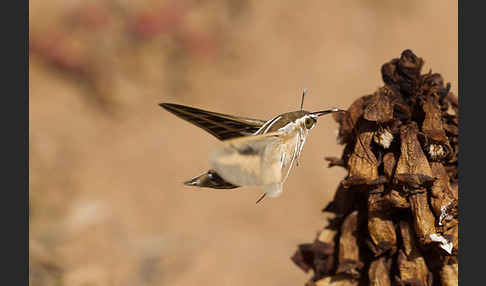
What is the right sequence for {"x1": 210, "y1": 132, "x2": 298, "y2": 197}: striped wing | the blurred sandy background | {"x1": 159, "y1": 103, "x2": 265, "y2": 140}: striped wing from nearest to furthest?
{"x1": 210, "y1": 132, "x2": 298, "y2": 197}: striped wing
{"x1": 159, "y1": 103, "x2": 265, "y2": 140}: striped wing
the blurred sandy background

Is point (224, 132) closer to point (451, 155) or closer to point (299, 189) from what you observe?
point (451, 155)

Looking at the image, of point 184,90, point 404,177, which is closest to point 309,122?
point 404,177

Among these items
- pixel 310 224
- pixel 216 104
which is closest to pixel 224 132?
pixel 310 224

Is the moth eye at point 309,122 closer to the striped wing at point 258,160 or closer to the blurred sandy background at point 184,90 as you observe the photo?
the striped wing at point 258,160

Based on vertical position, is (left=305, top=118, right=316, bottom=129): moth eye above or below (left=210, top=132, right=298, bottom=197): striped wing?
above

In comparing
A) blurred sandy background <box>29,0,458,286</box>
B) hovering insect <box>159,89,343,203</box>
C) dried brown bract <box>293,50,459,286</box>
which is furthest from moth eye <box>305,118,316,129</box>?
blurred sandy background <box>29,0,458,286</box>

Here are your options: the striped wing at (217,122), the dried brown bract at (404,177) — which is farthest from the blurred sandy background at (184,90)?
the striped wing at (217,122)

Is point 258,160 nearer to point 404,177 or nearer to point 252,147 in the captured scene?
point 252,147

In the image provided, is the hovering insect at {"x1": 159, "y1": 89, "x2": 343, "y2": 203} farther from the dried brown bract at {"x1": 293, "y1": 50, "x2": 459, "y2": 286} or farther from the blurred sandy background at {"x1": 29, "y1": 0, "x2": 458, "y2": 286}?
the blurred sandy background at {"x1": 29, "y1": 0, "x2": 458, "y2": 286}
